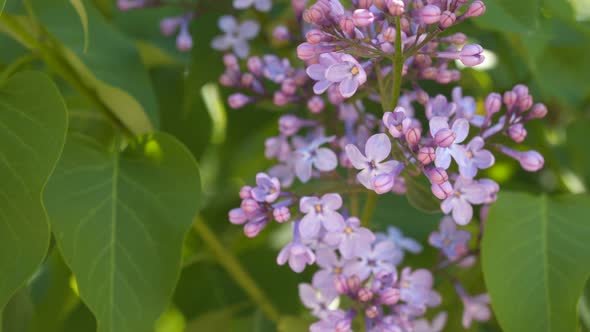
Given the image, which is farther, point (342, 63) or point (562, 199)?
point (562, 199)

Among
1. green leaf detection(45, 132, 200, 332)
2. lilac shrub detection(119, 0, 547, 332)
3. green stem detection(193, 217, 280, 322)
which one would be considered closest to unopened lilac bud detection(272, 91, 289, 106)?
lilac shrub detection(119, 0, 547, 332)

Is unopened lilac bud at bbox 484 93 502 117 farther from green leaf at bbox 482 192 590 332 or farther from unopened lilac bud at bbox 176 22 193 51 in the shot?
unopened lilac bud at bbox 176 22 193 51

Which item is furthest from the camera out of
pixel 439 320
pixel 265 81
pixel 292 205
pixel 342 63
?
pixel 265 81

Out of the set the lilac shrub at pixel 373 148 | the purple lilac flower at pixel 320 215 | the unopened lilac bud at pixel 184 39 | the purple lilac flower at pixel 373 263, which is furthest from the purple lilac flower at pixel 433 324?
the unopened lilac bud at pixel 184 39

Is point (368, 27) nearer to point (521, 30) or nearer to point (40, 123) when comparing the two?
point (521, 30)

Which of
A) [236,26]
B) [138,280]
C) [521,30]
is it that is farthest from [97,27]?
Result: [521,30]

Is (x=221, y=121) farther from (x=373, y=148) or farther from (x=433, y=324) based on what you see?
(x=373, y=148)

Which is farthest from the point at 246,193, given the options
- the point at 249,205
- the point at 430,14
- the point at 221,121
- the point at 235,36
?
the point at 221,121

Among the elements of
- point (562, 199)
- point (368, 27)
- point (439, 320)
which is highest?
point (368, 27)
